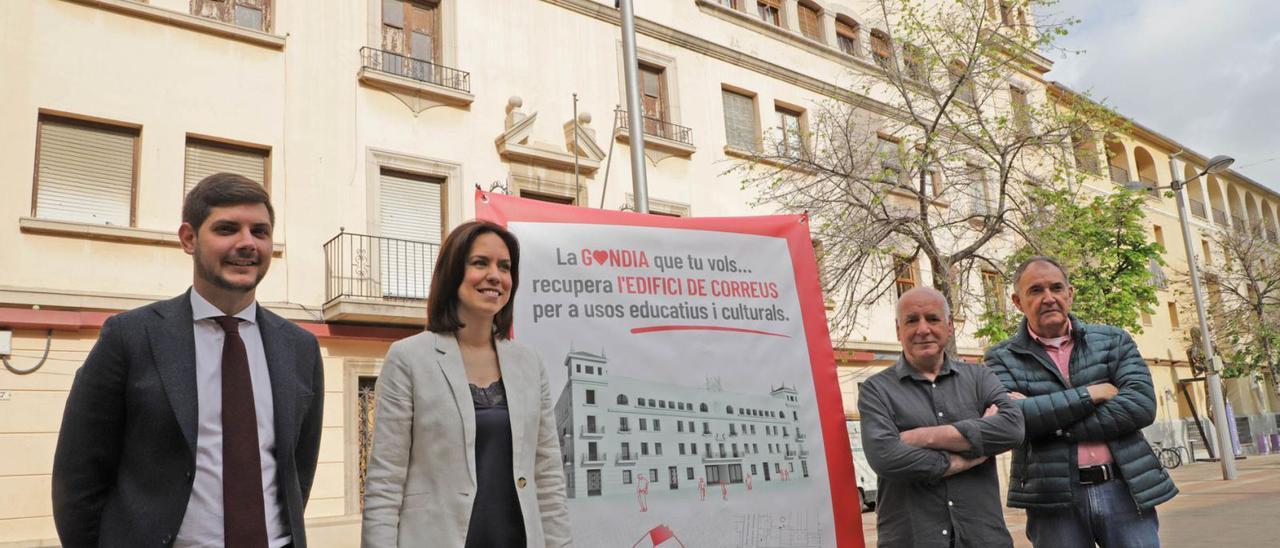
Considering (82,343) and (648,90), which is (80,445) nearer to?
(82,343)

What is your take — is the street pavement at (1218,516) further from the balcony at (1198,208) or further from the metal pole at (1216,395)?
the balcony at (1198,208)

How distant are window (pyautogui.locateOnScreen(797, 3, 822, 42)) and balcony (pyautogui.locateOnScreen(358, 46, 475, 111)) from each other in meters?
8.38

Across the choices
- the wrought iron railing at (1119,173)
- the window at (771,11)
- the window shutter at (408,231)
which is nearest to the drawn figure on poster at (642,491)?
the window shutter at (408,231)

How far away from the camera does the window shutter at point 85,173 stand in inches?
390

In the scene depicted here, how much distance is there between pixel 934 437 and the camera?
11.2 feet

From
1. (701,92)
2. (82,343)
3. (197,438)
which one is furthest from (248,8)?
(197,438)

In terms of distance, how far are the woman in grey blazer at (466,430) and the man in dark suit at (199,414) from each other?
265 mm

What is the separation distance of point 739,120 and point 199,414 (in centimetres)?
1503

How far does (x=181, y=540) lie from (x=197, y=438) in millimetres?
245

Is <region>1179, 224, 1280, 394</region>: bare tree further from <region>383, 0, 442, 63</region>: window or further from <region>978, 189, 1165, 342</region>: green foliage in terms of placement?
<region>383, 0, 442, 63</region>: window

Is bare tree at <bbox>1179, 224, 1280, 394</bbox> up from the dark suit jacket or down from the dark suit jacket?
up

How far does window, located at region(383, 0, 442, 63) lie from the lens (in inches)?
501

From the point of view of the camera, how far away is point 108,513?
216cm

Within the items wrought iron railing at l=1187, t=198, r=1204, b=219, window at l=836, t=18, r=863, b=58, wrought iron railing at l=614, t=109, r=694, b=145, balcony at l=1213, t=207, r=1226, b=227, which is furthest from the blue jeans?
balcony at l=1213, t=207, r=1226, b=227
